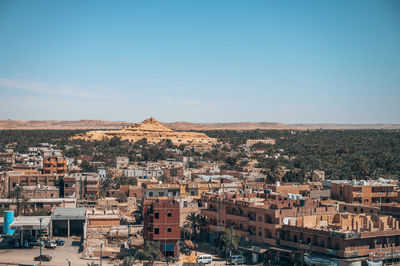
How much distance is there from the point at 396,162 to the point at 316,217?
225ft

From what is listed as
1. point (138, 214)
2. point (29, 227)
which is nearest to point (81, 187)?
point (138, 214)

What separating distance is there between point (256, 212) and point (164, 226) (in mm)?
8818

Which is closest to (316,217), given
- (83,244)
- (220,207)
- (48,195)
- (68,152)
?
(220,207)

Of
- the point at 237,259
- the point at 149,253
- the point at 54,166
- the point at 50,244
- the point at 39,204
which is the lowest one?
the point at 237,259

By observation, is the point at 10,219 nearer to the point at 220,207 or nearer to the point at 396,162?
the point at 220,207

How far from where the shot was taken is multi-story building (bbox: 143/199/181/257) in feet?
194

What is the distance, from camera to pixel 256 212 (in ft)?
199

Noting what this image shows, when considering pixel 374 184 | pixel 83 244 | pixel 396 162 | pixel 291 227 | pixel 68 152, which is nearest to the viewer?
pixel 291 227

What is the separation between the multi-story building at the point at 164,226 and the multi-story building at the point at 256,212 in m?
6.49

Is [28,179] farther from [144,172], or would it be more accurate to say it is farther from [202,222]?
[202,222]

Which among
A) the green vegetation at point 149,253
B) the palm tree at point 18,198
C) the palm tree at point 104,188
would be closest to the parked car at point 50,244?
the green vegetation at point 149,253

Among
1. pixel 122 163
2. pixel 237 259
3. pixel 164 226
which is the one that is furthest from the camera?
pixel 122 163

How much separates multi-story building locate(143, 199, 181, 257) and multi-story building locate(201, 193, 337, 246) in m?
6.49

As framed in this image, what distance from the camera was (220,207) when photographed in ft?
214
